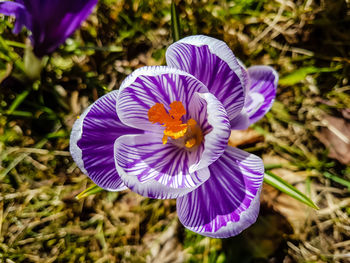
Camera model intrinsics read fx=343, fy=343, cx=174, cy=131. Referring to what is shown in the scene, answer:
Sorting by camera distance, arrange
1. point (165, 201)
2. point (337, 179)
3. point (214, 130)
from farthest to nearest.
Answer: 1. point (165, 201)
2. point (337, 179)
3. point (214, 130)

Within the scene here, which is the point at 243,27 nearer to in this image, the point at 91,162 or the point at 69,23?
the point at 69,23

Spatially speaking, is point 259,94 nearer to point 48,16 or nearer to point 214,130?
point 214,130

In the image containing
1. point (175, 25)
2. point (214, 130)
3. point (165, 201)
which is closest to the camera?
point (214, 130)

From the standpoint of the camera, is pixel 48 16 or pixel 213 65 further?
pixel 48 16

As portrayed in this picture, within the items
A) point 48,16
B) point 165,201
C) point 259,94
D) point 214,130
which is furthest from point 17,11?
point 165,201

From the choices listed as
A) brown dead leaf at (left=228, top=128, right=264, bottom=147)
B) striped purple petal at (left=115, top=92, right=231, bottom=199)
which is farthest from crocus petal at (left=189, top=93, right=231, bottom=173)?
brown dead leaf at (left=228, top=128, right=264, bottom=147)

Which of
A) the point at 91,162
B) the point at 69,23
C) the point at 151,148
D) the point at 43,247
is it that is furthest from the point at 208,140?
the point at 43,247

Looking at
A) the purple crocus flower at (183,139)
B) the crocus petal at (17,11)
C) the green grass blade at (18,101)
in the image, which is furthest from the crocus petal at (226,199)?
the green grass blade at (18,101)
